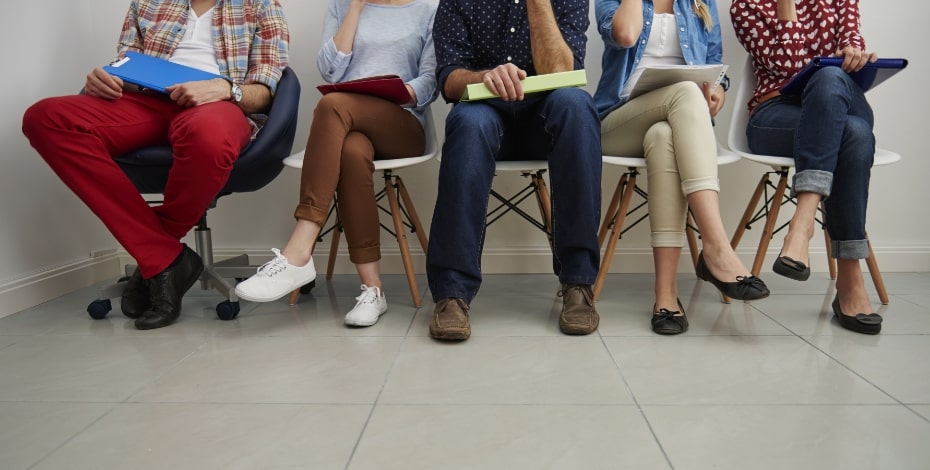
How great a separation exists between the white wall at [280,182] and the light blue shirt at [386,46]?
0.35 meters

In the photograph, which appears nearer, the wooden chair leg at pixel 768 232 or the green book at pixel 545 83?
the green book at pixel 545 83

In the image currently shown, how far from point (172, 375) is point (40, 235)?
1.14 meters

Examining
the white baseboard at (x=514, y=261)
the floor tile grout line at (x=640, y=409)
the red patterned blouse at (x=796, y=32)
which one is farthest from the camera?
the white baseboard at (x=514, y=261)

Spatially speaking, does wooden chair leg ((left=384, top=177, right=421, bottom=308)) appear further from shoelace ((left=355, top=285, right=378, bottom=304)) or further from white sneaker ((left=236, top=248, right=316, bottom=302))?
white sneaker ((left=236, top=248, right=316, bottom=302))

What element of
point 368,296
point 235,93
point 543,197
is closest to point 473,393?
point 368,296

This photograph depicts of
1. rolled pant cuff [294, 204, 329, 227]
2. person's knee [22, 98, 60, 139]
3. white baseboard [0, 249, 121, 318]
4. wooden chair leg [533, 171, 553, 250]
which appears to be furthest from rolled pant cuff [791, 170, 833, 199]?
white baseboard [0, 249, 121, 318]

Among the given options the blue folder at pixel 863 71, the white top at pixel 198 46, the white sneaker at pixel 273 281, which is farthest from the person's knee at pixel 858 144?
the white top at pixel 198 46

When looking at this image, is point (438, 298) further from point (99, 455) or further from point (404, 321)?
point (99, 455)

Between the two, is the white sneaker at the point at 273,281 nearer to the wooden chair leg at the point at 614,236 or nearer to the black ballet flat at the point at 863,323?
the wooden chair leg at the point at 614,236

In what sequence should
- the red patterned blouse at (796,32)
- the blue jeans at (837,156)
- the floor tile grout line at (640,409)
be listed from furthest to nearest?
the red patterned blouse at (796,32), the blue jeans at (837,156), the floor tile grout line at (640,409)

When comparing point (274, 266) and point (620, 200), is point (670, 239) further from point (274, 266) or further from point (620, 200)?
point (274, 266)

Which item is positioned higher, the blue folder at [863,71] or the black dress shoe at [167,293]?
the blue folder at [863,71]

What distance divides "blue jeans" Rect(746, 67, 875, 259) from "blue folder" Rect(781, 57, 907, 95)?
2 centimetres

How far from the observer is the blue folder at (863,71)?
155 cm
